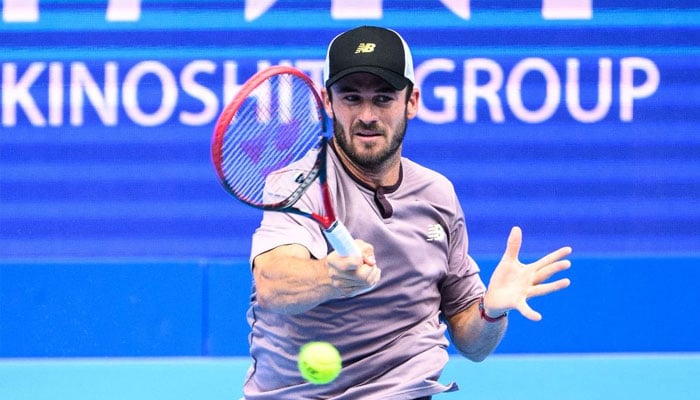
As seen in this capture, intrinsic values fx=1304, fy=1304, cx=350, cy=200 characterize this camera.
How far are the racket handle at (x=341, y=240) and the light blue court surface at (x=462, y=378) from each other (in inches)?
103

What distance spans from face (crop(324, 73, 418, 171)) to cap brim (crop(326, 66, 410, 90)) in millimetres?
19

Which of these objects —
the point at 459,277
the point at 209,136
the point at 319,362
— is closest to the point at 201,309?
the point at 209,136

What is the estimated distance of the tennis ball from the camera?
2924 mm

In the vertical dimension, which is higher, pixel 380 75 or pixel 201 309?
pixel 380 75

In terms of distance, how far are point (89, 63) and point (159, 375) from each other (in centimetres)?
140

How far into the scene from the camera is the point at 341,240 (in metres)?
2.63

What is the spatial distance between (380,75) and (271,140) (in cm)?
29

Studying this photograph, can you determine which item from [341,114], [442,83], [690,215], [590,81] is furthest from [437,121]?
[341,114]

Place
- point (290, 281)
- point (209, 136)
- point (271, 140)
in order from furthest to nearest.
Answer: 1. point (209, 136)
2. point (271, 140)
3. point (290, 281)

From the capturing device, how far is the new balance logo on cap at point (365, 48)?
9.89 feet

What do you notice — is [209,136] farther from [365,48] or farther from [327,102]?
[365,48]

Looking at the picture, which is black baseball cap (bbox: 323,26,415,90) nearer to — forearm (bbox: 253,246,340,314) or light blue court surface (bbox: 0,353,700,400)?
forearm (bbox: 253,246,340,314)

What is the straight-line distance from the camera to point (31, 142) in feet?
18.8

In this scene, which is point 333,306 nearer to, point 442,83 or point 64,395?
point 64,395
